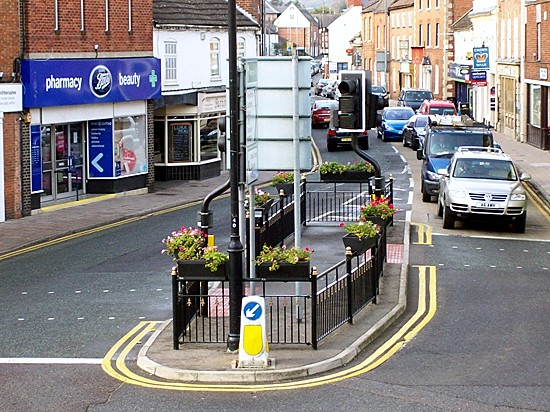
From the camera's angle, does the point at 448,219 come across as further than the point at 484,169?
No

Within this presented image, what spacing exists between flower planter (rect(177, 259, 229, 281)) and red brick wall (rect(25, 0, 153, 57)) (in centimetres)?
1724

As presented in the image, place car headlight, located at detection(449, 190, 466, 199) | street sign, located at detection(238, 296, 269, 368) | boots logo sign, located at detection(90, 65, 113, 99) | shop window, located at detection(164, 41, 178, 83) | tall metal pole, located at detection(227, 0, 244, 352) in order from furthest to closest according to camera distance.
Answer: shop window, located at detection(164, 41, 178, 83)
boots logo sign, located at detection(90, 65, 113, 99)
car headlight, located at detection(449, 190, 466, 199)
tall metal pole, located at detection(227, 0, 244, 352)
street sign, located at detection(238, 296, 269, 368)

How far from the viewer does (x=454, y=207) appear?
24891mm

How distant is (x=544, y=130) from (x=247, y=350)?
124ft

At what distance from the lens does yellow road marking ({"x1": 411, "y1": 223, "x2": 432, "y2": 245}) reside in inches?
925

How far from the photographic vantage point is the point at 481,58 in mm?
59625

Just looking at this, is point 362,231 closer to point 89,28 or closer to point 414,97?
point 89,28

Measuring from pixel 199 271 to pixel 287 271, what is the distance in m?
1.07

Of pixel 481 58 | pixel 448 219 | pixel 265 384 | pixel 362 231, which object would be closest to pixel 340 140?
pixel 481 58

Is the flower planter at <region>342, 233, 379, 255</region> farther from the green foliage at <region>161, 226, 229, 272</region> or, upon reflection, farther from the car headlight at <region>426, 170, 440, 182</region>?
the car headlight at <region>426, 170, 440, 182</region>

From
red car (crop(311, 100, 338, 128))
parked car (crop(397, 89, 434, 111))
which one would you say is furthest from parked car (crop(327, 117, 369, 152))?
parked car (crop(397, 89, 434, 111))

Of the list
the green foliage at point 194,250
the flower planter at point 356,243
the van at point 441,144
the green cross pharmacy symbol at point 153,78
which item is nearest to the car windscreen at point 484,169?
the van at point 441,144

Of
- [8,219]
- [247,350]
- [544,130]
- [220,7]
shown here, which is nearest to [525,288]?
[247,350]

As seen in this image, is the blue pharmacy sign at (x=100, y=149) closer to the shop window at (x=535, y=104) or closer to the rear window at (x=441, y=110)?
the rear window at (x=441, y=110)
